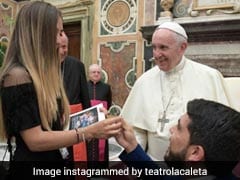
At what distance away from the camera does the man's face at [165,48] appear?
240cm

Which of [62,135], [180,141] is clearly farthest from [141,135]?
[62,135]

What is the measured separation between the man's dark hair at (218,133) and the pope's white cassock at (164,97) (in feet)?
2.91

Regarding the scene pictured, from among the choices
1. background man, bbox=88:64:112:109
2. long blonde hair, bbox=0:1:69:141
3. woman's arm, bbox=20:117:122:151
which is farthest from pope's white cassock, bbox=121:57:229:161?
background man, bbox=88:64:112:109

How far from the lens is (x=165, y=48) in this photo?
7.88 ft

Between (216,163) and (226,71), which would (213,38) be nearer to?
(226,71)

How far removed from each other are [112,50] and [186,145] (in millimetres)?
5062

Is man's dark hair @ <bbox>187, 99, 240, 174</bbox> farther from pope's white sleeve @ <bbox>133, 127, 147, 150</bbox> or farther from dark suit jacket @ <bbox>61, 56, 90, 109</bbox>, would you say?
dark suit jacket @ <bbox>61, 56, 90, 109</bbox>

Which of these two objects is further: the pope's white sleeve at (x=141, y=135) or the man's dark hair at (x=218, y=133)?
the pope's white sleeve at (x=141, y=135)

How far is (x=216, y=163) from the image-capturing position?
1.35 meters

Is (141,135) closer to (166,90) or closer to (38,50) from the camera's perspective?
(166,90)

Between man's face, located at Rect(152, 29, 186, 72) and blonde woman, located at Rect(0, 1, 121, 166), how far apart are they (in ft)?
3.20

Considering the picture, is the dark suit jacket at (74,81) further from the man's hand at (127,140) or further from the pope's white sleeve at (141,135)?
the man's hand at (127,140)

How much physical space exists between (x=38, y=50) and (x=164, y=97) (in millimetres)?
1238

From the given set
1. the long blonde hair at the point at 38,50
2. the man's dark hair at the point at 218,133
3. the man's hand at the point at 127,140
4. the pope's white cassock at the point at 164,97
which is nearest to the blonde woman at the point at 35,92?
the long blonde hair at the point at 38,50
